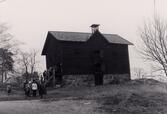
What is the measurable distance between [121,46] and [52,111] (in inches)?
1349

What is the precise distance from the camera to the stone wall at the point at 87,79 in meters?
48.9

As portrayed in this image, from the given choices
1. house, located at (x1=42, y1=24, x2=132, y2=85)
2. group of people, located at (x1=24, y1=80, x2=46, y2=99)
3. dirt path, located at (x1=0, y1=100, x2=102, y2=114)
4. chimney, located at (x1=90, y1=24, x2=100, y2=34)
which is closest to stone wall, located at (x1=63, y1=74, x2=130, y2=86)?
house, located at (x1=42, y1=24, x2=132, y2=85)

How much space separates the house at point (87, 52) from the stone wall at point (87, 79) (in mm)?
435

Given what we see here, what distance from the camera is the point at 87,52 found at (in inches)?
2020

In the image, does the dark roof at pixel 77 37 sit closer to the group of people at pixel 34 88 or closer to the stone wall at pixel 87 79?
the stone wall at pixel 87 79

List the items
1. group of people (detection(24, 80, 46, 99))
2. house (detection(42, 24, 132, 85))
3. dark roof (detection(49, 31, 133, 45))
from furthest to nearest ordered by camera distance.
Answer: dark roof (detection(49, 31, 133, 45))
house (detection(42, 24, 132, 85))
group of people (detection(24, 80, 46, 99))

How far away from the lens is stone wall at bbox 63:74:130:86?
1924 inches

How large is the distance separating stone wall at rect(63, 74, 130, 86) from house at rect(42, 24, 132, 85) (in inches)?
17.1

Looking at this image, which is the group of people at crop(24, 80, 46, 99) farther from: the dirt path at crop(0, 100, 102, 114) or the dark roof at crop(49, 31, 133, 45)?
the dark roof at crop(49, 31, 133, 45)

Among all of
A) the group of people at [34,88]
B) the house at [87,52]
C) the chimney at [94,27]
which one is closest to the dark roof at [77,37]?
the house at [87,52]

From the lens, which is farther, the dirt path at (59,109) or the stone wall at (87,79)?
the stone wall at (87,79)

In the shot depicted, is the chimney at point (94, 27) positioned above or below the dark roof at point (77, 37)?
above

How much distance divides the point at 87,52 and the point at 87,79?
161 inches

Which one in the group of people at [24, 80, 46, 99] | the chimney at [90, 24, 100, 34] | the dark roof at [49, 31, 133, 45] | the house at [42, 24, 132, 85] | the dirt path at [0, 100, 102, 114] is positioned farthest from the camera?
the chimney at [90, 24, 100, 34]
